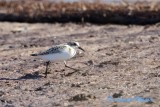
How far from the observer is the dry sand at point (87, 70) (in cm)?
1116

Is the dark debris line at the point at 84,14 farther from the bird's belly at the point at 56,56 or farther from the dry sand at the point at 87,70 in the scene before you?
the bird's belly at the point at 56,56

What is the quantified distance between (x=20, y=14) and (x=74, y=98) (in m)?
12.3

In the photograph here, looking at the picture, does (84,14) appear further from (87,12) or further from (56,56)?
(56,56)

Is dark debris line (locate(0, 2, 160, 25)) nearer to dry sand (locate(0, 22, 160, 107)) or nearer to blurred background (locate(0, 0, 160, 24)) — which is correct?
blurred background (locate(0, 0, 160, 24))

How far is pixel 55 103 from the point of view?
426 inches

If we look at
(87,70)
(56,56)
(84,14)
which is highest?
(56,56)

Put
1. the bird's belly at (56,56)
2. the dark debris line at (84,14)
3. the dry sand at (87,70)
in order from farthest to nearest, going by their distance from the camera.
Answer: the dark debris line at (84,14) → the bird's belly at (56,56) → the dry sand at (87,70)

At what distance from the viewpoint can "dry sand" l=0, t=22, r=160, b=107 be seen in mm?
11164

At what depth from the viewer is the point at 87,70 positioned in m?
13.5

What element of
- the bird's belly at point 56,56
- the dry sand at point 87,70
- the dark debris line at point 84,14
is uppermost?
the bird's belly at point 56,56

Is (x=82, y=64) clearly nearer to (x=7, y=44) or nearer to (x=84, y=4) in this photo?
(x=7, y=44)

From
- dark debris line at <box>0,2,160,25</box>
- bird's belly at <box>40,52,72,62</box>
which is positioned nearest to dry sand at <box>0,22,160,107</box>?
bird's belly at <box>40,52,72,62</box>

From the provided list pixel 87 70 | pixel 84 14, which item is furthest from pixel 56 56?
pixel 84 14

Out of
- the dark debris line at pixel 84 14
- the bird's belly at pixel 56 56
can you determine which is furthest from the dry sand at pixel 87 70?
the dark debris line at pixel 84 14
